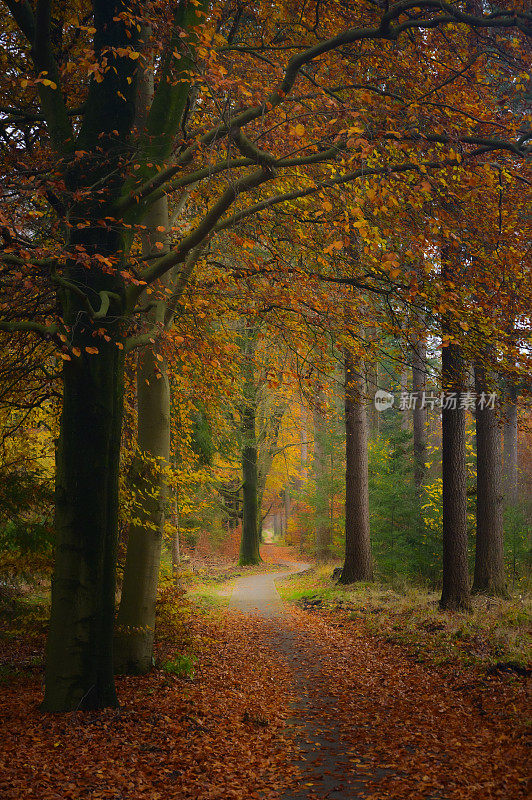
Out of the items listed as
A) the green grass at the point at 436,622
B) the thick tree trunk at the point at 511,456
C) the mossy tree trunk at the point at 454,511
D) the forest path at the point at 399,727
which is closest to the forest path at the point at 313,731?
the forest path at the point at 399,727

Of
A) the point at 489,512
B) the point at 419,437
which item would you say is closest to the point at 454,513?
the point at 489,512

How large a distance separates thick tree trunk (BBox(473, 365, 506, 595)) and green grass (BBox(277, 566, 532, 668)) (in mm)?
490

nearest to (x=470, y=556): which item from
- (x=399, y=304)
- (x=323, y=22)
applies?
(x=399, y=304)

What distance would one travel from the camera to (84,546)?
6.27 m

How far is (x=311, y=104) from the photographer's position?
8031 millimetres

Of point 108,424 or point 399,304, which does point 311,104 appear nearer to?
point 399,304

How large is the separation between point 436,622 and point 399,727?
4145 mm

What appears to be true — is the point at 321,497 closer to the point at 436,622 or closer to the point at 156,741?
the point at 436,622

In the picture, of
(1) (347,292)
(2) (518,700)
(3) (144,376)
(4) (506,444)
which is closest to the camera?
(2) (518,700)

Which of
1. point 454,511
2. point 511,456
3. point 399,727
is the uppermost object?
point 511,456

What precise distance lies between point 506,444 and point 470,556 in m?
9.19

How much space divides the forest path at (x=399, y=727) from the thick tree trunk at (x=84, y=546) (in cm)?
229

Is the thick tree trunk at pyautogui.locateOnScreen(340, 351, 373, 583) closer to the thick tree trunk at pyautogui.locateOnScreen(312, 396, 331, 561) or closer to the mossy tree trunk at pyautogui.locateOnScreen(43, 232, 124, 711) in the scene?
the thick tree trunk at pyautogui.locateOnScreen(312, 396, 331, 561)

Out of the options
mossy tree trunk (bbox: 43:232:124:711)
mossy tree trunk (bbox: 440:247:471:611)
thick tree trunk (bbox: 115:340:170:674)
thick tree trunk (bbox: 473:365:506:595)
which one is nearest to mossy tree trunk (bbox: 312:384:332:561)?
thick tree trunk (bbox: 473:365:506:595)
